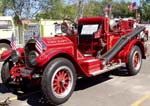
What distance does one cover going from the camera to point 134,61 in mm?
10539

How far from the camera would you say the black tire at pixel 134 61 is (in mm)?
10182

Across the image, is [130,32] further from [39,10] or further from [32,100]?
[39,10]

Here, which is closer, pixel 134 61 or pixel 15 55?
pixel 15 55

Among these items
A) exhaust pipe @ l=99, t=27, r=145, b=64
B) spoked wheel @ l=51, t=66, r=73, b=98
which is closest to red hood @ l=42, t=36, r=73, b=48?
spoked wheel @ l=51, t=66, r=73, b=98

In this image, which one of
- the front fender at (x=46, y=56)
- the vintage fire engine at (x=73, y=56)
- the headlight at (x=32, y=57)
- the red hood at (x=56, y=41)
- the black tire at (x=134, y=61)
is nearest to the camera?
the front fender at (x=46, y=56)

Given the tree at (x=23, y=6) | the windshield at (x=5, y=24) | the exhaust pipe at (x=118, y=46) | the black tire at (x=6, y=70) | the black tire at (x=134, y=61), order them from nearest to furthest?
1. the black tire at (x=6, y=70)
2. the exhaust pipe at (x=118, y=46)
3. the black tire at (x=134, y=61)
4. the windshield at (x=5, y=24)
5. the tree at (x=23, y=6)

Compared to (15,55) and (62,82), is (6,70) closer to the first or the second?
(15,55)

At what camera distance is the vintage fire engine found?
24.2 feet

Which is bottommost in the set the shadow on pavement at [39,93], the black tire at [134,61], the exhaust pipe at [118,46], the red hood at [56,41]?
the shadow on pavement at [39,93]

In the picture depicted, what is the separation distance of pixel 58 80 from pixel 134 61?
3.66m

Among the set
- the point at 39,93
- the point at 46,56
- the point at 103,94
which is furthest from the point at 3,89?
the point at 103,94

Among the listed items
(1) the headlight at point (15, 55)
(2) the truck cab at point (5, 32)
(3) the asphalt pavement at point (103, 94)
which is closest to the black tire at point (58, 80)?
(3) the asphalt pavement at point (103, 94)

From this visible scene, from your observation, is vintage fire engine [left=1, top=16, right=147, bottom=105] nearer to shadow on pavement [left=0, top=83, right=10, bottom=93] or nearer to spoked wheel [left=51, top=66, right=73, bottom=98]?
spoked wheel [left=51, top=66, right=73, bottom=98]

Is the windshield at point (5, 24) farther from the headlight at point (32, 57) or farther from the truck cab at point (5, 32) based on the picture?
the headlight at point (32, 57)
